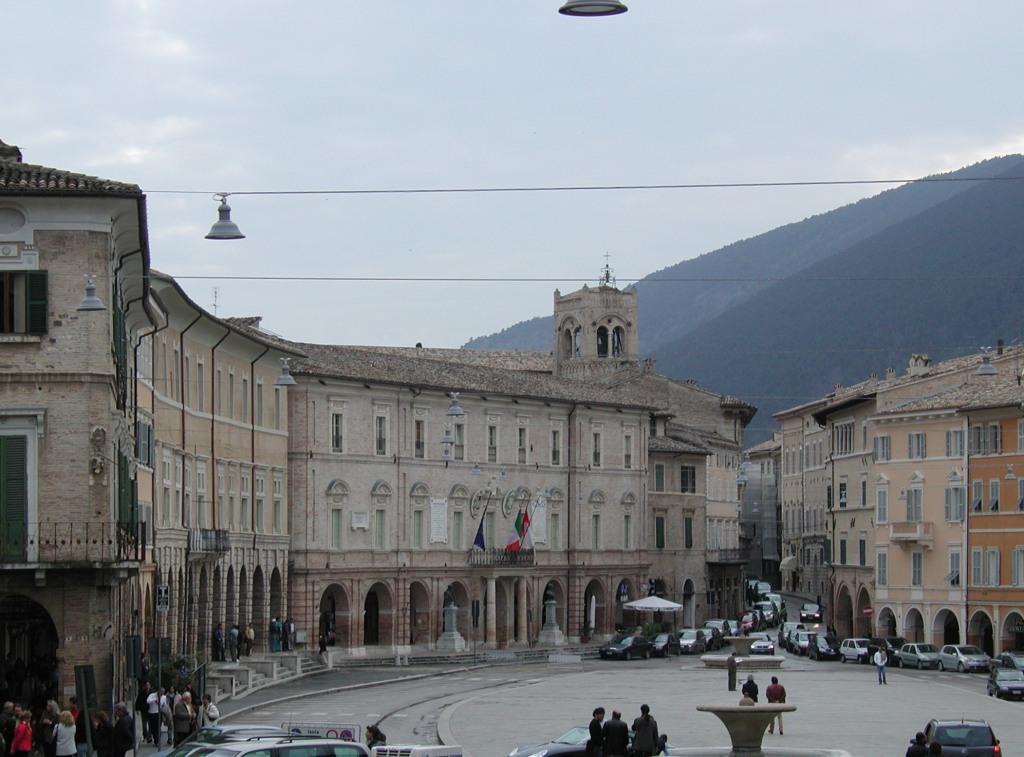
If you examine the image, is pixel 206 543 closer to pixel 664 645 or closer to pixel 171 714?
pixel 171 714

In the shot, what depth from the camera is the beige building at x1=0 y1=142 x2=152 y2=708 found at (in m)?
36.4

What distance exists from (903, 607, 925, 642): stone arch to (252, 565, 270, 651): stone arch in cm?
2922

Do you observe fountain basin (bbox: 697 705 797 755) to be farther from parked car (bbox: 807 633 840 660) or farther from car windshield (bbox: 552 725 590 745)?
parked car (bbox: 807 633 840 660)

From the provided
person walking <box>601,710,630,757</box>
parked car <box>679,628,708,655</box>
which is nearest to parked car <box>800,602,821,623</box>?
parked car <box>679,628,708,655</box>

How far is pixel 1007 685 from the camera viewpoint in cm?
6206

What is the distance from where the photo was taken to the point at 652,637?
3543 inches

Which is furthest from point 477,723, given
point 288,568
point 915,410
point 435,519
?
point 915,410

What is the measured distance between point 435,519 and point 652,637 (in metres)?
10.6

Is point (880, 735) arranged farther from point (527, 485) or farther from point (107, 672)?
point (527, 485)

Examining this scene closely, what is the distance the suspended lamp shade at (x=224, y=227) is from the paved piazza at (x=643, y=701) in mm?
12108

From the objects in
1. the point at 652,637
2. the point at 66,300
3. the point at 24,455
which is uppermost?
the point at 66,300

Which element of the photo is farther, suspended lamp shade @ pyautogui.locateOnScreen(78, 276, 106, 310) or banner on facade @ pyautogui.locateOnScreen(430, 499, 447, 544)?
banner on facade @ pyautogui.locateOnScreen(430, 499, 447, 544)

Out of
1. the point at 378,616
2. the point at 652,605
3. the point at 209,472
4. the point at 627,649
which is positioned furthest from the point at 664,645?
the point at 209,472

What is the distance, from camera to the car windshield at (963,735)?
3725cm
